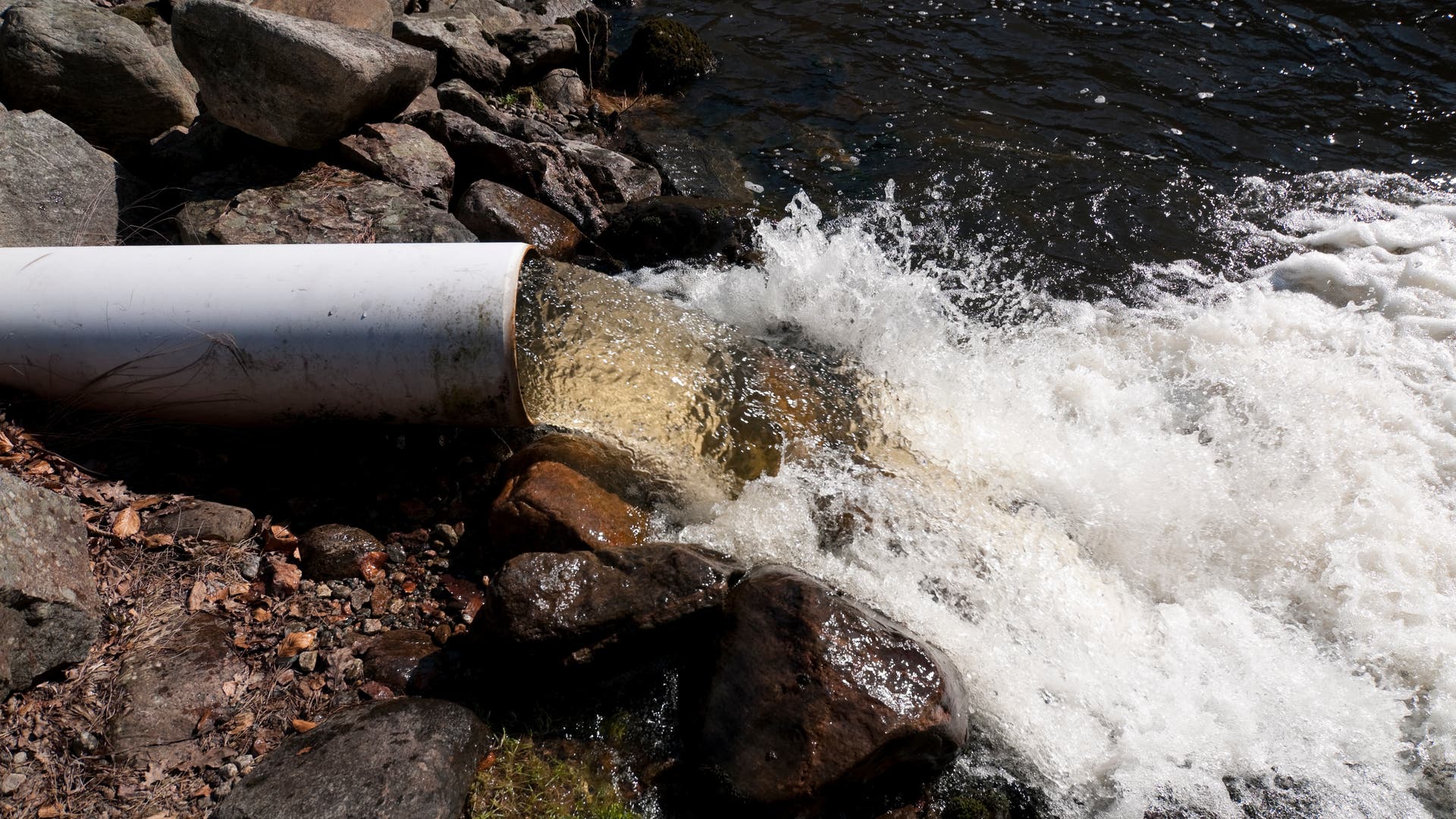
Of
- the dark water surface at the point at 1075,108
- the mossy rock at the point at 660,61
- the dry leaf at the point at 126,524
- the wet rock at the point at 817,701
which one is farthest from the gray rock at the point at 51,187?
the mossy rock at the point at 660,61

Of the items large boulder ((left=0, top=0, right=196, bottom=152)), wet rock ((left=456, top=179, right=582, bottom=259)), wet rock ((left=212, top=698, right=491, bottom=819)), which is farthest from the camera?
wet rock ((left=456, top=179, right=582, bottom=259))

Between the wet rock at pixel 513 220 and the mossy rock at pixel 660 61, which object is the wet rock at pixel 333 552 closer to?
the wet rock at pixel 513 220

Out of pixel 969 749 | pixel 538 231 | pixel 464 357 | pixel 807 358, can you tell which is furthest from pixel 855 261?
pixel 969 749

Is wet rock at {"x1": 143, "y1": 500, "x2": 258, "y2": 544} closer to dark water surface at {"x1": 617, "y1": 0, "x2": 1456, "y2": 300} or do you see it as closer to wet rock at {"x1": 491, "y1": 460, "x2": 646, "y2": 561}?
wet rock at {"x1": 491, "y1": 460, "x2": 646, "y2": 561}

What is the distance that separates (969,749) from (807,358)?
103 inches

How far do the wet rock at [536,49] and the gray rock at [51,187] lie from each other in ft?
15.3

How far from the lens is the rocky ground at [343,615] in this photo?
303 centimetres

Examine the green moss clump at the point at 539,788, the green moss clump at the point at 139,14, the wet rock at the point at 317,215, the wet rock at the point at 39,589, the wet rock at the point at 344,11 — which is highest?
the wet rock at the point at 344,11

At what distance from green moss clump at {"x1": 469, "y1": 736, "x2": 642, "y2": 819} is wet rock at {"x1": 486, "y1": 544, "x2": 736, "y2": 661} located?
1.32 feet

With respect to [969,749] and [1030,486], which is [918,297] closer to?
[1030,486]

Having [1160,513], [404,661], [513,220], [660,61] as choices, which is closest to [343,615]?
[404,661]

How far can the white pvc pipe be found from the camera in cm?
378

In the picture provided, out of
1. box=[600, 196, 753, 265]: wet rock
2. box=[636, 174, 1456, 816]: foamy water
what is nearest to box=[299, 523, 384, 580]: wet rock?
box=[636, 174, 1456, 816]: foamy water

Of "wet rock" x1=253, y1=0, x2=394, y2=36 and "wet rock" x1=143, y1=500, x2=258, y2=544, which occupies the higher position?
"wet rock" x1=253, y1=0, x2=394, y2=36
